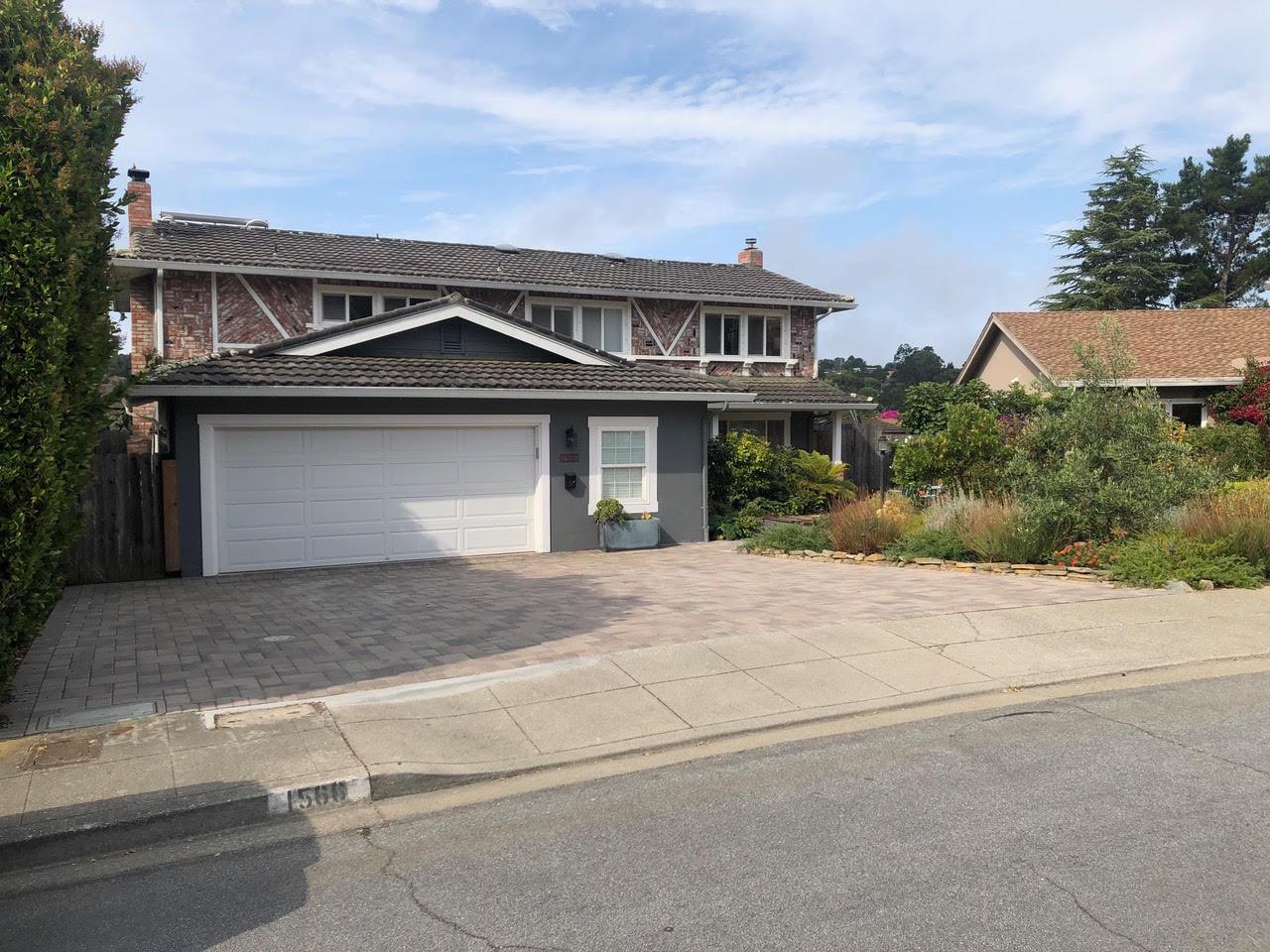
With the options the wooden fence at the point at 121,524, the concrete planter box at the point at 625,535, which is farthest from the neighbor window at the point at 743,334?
the wooden fence at the point at 121,524

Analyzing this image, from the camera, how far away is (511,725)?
6648 mm

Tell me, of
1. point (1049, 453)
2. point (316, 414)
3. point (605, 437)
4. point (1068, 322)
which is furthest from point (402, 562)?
point (1068, 322)

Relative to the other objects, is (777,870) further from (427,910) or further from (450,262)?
(450,262)

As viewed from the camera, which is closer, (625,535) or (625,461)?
(625,535)

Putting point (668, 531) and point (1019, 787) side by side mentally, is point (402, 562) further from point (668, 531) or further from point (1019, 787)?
point (1019, 787)

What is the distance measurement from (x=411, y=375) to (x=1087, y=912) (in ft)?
41.1

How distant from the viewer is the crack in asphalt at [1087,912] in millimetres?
A: 3807

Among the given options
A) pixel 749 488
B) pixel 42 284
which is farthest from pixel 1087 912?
pixel 749 488

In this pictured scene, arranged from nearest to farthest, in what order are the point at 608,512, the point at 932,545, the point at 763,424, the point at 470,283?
the point at 932,545 < the point at 608,512 < the point at 470,283 < the point at 763,424

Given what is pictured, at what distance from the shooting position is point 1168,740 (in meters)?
6.35

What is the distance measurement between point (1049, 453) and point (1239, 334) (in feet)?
60.1

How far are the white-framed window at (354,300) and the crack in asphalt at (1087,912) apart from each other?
1890 centimetres

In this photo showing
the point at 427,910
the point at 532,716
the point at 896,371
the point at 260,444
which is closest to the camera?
the point at 427,910

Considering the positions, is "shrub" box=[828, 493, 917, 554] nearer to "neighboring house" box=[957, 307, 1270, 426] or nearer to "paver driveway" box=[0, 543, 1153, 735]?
"paver driveway" box=[0, 543, 1153, 735]
